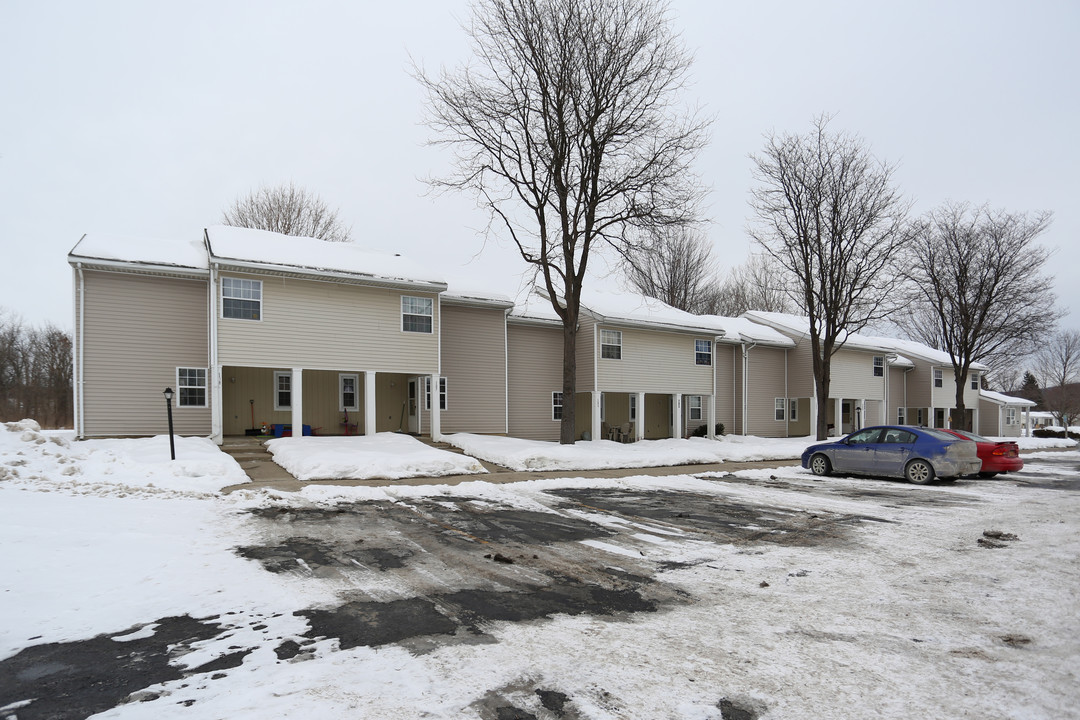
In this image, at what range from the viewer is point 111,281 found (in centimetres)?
1750

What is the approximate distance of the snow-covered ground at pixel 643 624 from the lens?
3.68 m

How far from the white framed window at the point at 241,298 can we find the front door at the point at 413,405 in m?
6.59

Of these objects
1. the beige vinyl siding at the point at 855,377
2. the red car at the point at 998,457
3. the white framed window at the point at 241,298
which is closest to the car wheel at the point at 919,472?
the red car at the point at 998,457

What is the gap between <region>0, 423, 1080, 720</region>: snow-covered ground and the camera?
3.68 meters

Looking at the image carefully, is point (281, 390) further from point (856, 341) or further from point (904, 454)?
point (856, 341)

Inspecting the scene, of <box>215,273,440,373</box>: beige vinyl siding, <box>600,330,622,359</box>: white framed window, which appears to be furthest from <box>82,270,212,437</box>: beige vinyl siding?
<box>600,330,622,359</box>: white framed window

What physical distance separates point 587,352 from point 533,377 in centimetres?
250

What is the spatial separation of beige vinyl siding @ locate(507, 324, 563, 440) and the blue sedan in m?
11.8

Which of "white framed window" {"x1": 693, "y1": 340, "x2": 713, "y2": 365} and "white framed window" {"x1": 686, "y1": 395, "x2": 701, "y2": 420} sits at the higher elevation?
"white framed window" {"x1": 693, "y1": 340, "x2": 713, "y2": 365}

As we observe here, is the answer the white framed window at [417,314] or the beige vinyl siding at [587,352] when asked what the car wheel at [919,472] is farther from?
the white framed window at [417,314]

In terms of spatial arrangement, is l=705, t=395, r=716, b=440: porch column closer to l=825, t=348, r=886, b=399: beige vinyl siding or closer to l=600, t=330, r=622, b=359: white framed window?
l=600, t=330, r=622, b=359: white framed window

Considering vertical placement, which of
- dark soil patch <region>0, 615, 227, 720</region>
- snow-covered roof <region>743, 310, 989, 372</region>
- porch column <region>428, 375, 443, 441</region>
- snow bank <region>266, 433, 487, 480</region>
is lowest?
snow bank <region>266, 433, 487, 480</region>

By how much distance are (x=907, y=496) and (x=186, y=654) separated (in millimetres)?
13162

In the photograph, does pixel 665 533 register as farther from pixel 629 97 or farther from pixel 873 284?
pixel 873 284
